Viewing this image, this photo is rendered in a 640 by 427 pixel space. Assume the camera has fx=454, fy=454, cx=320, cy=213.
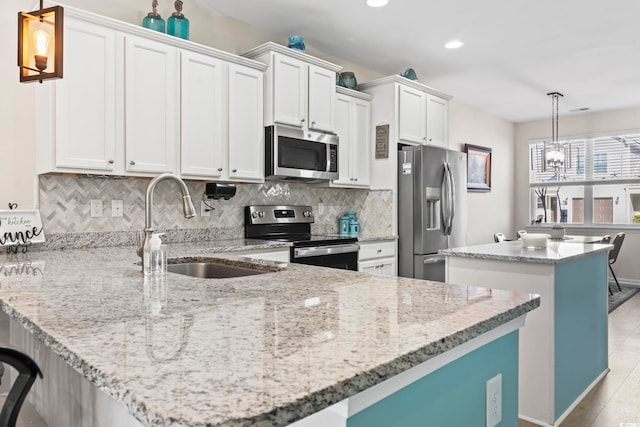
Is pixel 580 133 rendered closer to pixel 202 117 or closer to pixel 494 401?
pixel 202 117

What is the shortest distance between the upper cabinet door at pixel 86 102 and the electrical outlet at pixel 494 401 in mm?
2361

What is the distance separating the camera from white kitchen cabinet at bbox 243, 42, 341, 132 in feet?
11.6

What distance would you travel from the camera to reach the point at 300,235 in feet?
13.4

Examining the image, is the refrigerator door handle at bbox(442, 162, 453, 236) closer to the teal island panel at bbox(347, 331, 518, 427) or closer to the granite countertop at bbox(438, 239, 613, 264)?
the granite countertop at bbox(438, 239, 613, 264)

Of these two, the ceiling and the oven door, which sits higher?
the ceiling

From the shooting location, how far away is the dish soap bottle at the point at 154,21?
2.96 m

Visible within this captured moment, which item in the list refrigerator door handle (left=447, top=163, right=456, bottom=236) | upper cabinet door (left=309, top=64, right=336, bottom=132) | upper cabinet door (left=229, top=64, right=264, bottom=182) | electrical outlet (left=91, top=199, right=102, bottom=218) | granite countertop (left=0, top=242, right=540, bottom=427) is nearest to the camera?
granite countertop (left=0, top=242, right=540, bottom=427)

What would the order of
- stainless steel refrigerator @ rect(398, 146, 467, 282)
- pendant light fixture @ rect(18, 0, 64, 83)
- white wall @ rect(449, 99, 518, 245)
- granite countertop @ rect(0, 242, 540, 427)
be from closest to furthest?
granite countertop @ rect(0, 242, 540, 427)
pendant light fixture @ rect(18, 0, 64, 83)
stainless steel refrigerator @ rect(398, 146, 467, 282)
white wall @ rect(449, 99, 518, 245)

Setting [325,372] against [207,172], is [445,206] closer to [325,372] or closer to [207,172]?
[207,172]

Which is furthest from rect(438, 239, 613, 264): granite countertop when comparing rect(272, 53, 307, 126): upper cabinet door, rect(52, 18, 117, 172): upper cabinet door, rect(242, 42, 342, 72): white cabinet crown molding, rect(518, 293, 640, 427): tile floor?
rect(52, 18, 117, 172): upper cabinet door

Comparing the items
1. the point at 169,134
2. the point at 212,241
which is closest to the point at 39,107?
the point at 169,134

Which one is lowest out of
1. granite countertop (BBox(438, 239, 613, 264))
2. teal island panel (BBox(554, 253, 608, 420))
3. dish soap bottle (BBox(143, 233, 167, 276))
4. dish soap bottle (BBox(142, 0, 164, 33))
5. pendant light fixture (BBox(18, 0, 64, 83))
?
teal island panel (BBox(554, 253, 608, 420))

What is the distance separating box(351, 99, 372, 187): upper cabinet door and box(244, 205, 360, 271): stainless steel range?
0.63 metres

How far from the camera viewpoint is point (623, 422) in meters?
2.39
